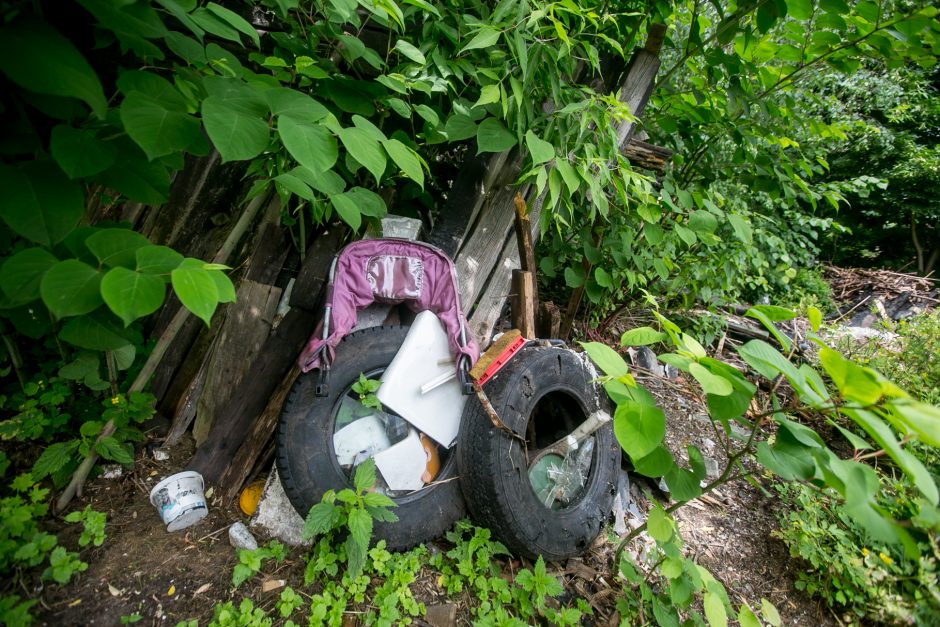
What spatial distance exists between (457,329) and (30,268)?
1262mm

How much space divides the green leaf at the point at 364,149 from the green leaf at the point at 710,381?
→ 2.88 feet

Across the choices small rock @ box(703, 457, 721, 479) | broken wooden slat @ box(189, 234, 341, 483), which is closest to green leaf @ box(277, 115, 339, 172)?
broken wooden slat @ box(189, 234, 341, 483)

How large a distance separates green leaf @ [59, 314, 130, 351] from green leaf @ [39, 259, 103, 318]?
0.73 ft

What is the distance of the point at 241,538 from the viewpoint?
1.57 meters

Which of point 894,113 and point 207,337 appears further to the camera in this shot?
point 894,113

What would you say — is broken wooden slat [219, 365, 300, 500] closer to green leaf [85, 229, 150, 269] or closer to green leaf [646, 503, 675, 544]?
green leaf [85, 229, 150, 269]

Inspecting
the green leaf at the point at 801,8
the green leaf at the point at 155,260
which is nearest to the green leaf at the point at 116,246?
the green leaf at the point at 155,260

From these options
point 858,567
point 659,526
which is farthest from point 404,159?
point 858,567

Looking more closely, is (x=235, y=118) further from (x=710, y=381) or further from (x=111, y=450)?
(x=111, y=450)

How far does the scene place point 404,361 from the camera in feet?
5.63

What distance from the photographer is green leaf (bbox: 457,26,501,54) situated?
51.3 inches

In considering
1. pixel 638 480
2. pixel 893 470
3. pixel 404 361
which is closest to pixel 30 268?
pixel 404 361

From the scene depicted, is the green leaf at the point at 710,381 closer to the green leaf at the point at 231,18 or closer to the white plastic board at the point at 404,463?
the white plastic board at the point at 404,463

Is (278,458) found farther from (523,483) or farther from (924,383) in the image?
(924,383)
